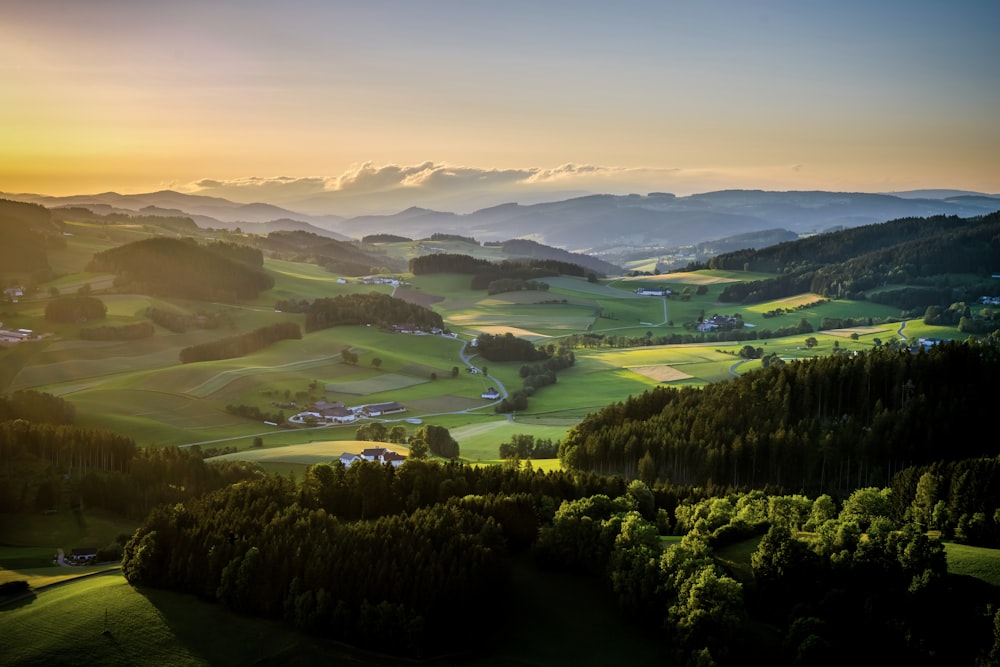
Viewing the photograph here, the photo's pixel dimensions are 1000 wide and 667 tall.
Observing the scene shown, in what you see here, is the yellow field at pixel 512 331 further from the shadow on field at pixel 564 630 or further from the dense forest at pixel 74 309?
the shadow on field at pixel 564 630

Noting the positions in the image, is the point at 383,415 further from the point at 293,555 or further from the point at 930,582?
the point at 930,582

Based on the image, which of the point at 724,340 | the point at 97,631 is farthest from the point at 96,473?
the point at 724,340

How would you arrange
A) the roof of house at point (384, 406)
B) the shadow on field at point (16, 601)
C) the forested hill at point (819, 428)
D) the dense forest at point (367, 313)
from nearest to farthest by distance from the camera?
the shadow on field at point (16, 601)
the forested hill at point (819, 428)
the roof of house at point (384, 406)
the dense forest at point (367, 313)

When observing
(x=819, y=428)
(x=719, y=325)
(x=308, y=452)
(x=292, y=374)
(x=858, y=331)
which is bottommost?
(x=308, y=452)

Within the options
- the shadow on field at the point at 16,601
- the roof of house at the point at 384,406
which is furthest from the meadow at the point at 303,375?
the shadow on field at the point at 16,601

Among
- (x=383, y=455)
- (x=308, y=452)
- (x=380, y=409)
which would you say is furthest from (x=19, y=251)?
(x=383, y=455)

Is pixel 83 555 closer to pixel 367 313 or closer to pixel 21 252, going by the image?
pixel 367 313
